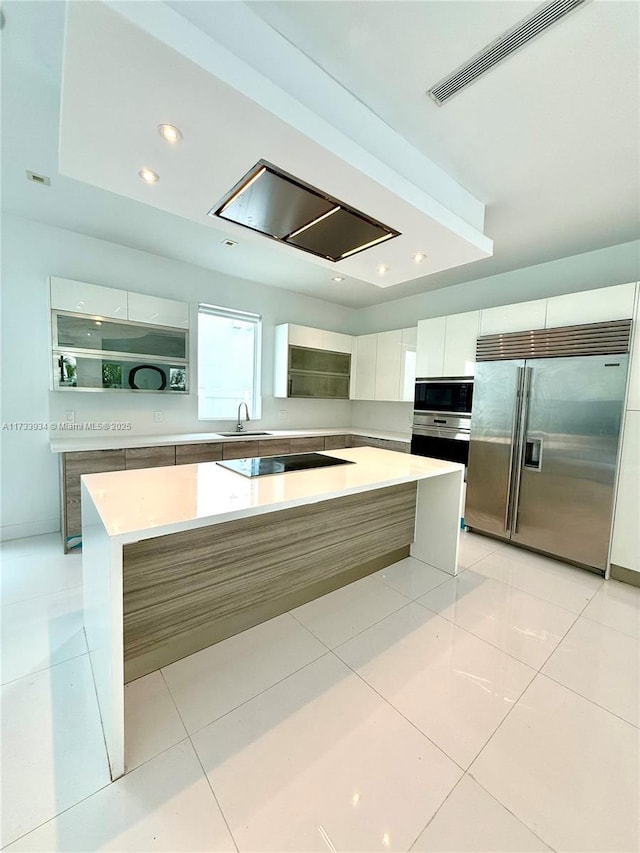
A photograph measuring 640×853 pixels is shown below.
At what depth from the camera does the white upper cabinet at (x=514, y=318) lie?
299 centimetres

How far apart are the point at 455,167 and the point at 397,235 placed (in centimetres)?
50

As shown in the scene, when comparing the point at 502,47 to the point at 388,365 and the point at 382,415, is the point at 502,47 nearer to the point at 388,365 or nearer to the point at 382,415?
the point at 388,365

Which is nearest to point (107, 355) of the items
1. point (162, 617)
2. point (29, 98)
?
point (29, 98)

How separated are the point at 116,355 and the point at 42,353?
64 cm

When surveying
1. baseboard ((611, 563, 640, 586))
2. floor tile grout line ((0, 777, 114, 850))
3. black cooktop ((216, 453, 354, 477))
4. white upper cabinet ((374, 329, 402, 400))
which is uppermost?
white upper cabinet ((374, 329, 402, 400))

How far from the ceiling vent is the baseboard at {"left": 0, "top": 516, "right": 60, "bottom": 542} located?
4.11 metres

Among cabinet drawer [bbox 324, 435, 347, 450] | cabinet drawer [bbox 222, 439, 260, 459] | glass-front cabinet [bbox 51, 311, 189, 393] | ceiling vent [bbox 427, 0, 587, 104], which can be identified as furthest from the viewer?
cabinet drawer [bbox 324, 435, 347, 450]

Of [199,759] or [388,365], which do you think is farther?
[388,365]

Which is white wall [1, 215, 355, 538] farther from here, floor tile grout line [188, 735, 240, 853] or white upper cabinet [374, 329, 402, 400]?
floor tile grout line [188, 735, 240, 853]

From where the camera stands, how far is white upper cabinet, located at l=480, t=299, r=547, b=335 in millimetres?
2986

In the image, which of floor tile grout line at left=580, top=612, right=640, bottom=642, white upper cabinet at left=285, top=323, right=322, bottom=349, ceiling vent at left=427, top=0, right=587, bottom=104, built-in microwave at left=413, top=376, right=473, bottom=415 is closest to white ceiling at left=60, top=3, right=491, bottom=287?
ceiling vent at left=427, top=0, right=587, bottom=104

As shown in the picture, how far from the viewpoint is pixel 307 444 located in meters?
4.15

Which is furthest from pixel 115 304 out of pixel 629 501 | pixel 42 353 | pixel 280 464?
pixel 629 501

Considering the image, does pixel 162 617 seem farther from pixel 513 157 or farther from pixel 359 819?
pixel 513 157
